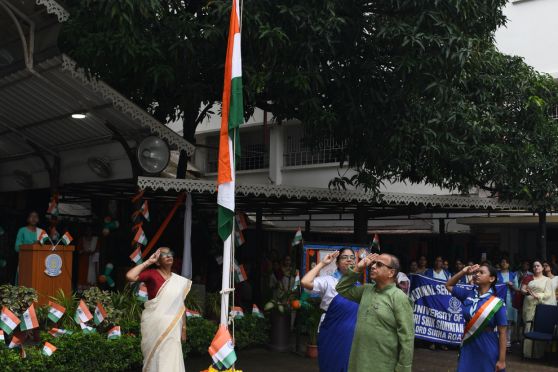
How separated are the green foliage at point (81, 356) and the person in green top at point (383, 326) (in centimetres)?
456

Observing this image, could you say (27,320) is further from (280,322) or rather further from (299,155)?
(299,155)

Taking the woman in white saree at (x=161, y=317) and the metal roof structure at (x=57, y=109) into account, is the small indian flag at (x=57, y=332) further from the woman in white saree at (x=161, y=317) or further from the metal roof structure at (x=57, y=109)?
the metal roof structure at (x=57, y=109)

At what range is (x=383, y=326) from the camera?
5562mm

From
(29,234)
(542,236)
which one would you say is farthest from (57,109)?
(542,236)

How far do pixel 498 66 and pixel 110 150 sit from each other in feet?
26.1

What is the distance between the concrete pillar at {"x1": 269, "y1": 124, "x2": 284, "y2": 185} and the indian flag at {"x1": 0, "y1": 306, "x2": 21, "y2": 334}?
15.9 metres

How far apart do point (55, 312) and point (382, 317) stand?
5.20 m

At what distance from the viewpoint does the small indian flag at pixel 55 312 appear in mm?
9102

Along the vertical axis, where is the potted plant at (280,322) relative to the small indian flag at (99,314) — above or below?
below

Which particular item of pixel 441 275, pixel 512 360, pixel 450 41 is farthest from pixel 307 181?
pixel 450 41

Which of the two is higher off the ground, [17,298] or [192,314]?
[17,298]

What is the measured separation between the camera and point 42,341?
29.2 ft

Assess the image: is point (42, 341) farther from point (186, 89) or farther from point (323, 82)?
point (323, 82)

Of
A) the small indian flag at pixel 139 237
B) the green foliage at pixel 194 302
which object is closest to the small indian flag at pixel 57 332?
the small indian flag at pixel 139 237
